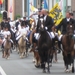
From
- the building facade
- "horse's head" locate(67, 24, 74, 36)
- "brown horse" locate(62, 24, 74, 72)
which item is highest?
"horse's head" locate(67, 24, 74, 36)

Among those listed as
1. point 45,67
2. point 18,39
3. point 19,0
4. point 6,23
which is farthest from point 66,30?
point 19,0

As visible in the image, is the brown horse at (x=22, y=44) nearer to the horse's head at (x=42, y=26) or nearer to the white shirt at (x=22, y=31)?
the white shirt at (x=22, y=31)

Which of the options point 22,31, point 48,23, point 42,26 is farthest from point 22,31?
point 42,26

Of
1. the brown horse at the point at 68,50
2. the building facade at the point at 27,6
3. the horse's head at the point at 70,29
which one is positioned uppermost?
the horse's head at the point at 70,29

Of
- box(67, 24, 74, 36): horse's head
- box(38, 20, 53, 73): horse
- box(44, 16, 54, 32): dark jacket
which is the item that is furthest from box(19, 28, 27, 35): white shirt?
box(67, 24, 74, 36): horse's head

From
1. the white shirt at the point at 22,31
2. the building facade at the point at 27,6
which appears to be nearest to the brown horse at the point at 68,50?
the white shirt at the point at 22,31

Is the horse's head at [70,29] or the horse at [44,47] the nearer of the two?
the horse's head at [70,29]

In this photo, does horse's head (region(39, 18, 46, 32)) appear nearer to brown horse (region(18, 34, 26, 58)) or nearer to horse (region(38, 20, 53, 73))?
horse (region(38, 20, 53, 73))

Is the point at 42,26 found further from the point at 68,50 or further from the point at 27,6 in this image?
the point at 27,6

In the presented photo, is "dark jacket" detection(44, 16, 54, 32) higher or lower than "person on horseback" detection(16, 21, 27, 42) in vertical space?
higher

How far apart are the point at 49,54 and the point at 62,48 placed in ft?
1.84

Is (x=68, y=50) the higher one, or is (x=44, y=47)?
(x=44, y=47)

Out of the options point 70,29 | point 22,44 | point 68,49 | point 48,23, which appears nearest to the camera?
point 70,29

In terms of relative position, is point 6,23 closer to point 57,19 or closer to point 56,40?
point 57,19
